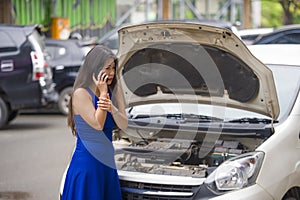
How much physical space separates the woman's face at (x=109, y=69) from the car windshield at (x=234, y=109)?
118 centimetres

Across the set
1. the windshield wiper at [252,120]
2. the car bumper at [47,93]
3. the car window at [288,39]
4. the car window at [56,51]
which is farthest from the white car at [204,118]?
the car window at [56,51]

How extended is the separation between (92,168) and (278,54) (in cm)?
236

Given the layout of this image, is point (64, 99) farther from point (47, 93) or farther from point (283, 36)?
point (283, 36)

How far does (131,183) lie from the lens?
491 cm

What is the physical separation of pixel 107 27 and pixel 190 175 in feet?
59.2

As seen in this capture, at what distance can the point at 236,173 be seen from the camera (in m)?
4.66

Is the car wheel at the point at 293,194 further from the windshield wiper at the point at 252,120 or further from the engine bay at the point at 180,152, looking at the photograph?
the windshield wiper at the point at 252,120

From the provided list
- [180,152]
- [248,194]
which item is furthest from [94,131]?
[248,194]

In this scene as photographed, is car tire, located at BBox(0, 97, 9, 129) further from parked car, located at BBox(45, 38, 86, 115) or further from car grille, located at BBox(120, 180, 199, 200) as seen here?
car grille, located at BBox(120, 180, 199, 200)

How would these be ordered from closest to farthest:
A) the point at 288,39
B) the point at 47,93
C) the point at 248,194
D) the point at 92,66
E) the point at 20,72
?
the point at 248,194
the point at 92,66
the point at 20,72
the point at 288,39
the point at 47,93

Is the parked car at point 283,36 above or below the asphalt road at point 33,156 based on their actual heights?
above

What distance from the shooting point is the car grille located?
184 inches

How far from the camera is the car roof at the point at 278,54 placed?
5809 millimetres

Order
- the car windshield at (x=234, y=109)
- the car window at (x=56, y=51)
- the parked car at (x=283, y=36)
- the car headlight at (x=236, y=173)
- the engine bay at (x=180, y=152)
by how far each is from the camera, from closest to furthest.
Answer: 1. the car headlight at (x=236, y=173)
2. the engine bay at (x=180, y=152)
3. the car windshield at (x=234, y=109)
4. the parked car at (x=283, y=36)
5. the car window at (x=56, y=51)
